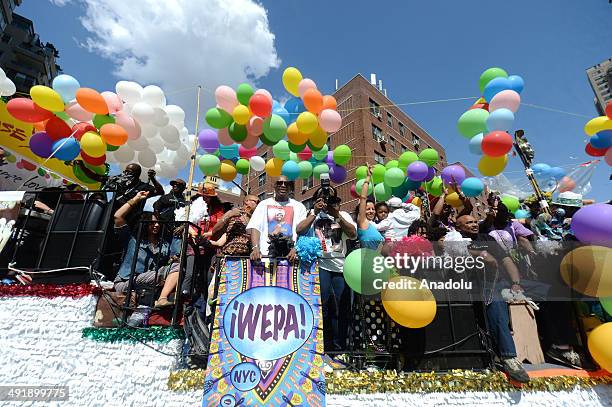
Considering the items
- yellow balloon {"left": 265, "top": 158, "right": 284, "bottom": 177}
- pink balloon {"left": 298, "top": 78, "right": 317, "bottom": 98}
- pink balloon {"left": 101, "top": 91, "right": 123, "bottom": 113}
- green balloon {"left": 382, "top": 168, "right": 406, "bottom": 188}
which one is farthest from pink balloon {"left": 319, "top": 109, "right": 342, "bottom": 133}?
pink balloon {"left": 101, "top": 91, "right": 123, "bottom": 113}

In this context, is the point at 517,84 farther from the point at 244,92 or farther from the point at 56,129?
the point at 56,129

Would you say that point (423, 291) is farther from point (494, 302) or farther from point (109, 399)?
point (109, 399)

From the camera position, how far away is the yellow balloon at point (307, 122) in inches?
222

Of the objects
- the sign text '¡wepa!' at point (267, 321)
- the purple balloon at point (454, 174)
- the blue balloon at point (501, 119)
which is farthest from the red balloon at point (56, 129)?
the blue balloon at point (501, 119)

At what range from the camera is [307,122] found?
564 centimetres

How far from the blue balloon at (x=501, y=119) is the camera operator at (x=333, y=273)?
120 inches

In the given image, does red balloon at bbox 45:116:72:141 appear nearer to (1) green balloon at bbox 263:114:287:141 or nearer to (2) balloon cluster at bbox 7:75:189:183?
(2) balloon cluster at bbox 7:75:189:183

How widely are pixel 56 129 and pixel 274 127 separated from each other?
352cm

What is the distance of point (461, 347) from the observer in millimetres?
3135

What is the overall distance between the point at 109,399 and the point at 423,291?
3016 millimetres

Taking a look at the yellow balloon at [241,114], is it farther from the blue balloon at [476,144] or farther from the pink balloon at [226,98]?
the blue balloon at [476,144]

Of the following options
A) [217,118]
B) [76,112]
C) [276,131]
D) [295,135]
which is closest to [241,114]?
[217,118]

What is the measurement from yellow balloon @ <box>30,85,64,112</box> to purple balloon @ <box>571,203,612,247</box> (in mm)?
7119

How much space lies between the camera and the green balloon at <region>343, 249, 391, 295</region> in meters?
3.07
